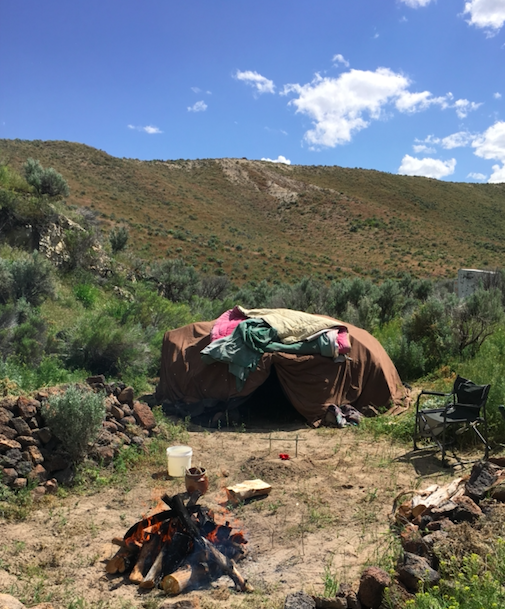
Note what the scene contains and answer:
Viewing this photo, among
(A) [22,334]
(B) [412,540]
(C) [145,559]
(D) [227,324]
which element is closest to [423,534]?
(B) [412,540]

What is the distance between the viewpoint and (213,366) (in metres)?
7.23

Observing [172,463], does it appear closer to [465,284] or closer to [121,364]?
[121,364]

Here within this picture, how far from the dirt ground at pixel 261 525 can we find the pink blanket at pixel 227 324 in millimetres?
1925

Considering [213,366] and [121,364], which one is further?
[121,364]

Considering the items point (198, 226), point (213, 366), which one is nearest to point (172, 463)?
point (213, 366)

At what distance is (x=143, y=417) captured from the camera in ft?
19.5

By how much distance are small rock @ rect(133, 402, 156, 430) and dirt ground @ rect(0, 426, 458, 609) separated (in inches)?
22.4

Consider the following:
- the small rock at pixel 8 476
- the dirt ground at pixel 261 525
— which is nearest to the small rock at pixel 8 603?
the dirt ground at pixel 261 525

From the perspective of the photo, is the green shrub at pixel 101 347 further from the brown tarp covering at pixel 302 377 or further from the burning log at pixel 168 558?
the burning log at pixel 168 558

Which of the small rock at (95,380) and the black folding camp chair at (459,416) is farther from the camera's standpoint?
the small rock at (95,380)

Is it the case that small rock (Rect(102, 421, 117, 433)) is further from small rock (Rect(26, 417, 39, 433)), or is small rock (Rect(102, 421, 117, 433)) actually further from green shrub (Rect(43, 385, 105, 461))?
small rock (Rect(26, 417, 39, 433))

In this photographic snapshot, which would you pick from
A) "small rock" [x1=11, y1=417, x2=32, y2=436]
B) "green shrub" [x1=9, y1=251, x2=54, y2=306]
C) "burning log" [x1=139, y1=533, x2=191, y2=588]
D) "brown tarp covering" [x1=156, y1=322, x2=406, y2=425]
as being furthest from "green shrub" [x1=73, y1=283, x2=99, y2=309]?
"burning log" [x1=139, y1=533, x2=191, y2=588]

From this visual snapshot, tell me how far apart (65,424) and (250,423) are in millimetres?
3040

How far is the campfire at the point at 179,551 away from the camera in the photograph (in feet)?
10.3
